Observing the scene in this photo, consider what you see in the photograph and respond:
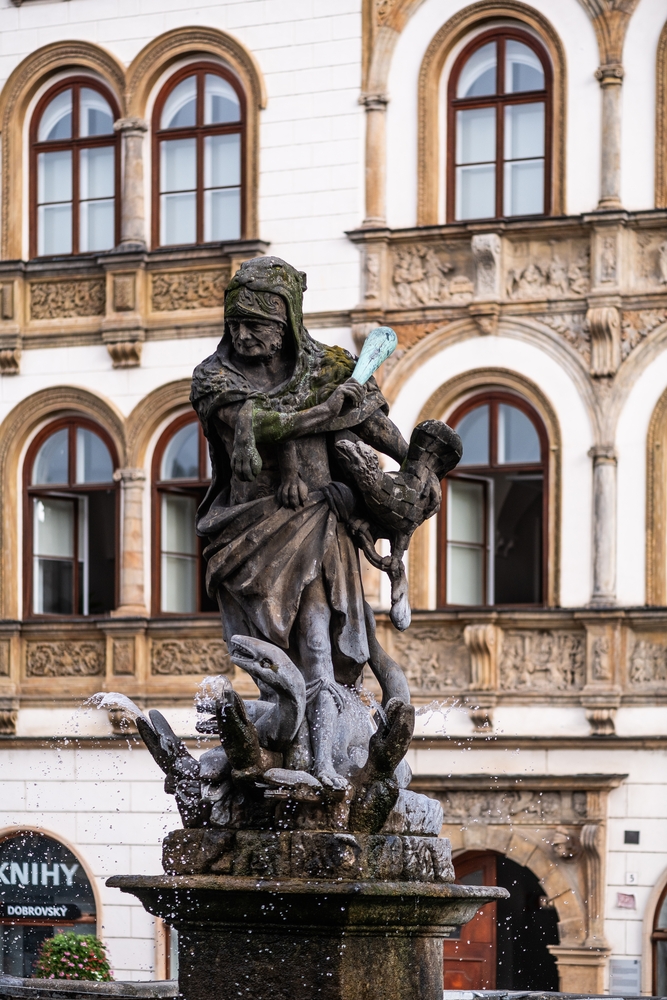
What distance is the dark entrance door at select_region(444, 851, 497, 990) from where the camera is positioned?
2141cm

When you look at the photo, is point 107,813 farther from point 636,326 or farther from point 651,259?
point 651,259

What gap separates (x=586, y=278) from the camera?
22078mm

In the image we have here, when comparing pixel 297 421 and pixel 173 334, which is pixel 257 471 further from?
pixel 173 334

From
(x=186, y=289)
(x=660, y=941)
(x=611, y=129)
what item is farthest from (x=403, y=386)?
(x=660, y=941)

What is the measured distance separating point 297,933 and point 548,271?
15.2 metres

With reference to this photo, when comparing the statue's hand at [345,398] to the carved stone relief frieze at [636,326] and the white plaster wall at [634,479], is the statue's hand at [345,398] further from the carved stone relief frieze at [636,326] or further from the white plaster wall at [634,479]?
the carved stone relief frieze at [636,326]

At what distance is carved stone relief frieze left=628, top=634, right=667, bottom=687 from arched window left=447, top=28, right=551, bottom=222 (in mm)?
4106

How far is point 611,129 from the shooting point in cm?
2194

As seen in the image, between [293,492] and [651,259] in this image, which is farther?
[651,259]

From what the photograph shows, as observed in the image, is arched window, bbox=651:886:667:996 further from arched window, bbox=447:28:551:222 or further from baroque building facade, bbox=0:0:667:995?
arched window, bbox=447:28:551:222

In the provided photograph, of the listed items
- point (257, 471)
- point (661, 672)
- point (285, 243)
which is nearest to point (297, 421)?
point (257, 471)

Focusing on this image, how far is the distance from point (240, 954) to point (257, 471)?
167 cm

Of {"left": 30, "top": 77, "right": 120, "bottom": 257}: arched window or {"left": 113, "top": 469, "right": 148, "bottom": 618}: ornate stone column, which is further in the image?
{"left": 30, "top": 77, "right": 120, "bottom": 257}: arched window

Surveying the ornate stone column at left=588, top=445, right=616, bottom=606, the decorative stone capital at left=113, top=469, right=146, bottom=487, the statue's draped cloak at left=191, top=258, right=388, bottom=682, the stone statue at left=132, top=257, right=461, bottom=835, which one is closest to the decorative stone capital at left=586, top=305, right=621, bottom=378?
the ornate stone column at left=588, top=445, right=616, bottom=606
